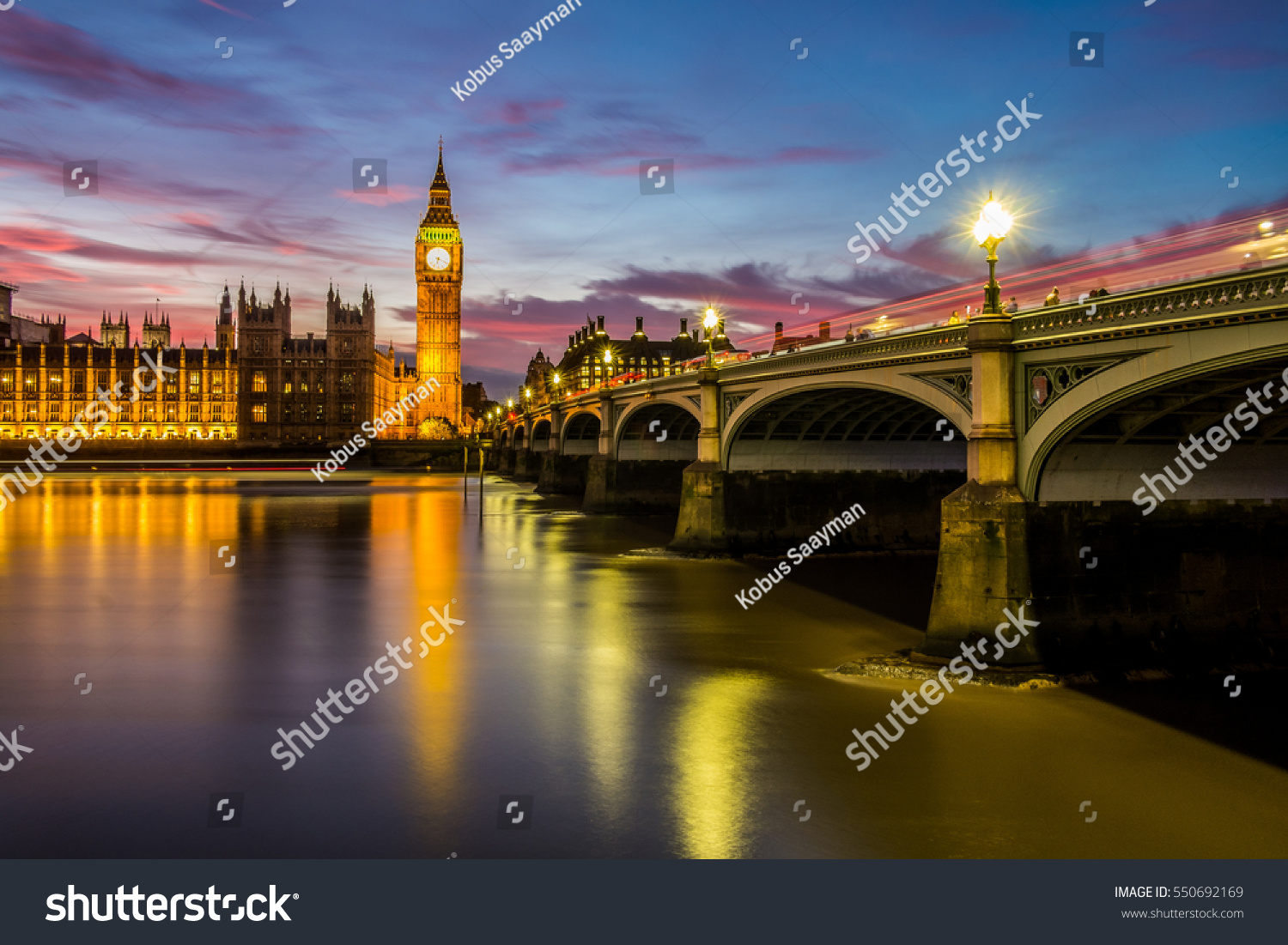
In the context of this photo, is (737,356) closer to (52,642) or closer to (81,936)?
(52,642)

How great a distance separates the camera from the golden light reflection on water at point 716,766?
10070 mm

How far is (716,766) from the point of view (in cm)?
1230

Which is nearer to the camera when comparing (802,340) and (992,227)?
(992,227)

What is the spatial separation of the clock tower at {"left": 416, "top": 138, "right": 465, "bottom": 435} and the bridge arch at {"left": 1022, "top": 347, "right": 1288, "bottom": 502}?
165543 millimetres

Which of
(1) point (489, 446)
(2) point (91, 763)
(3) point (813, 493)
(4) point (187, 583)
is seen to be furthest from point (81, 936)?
(1) point (489, 446)

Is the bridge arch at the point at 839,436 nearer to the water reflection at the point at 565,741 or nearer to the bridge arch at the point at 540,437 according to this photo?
the water reflection at the point at 565,741

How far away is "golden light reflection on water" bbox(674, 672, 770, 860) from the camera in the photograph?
396 inches

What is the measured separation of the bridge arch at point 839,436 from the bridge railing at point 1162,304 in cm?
1388

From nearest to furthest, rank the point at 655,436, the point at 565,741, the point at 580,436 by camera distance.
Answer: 1. the point at 565,741
2. the point at 655,436
3. the point at 580,436

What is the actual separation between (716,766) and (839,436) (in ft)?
84.4

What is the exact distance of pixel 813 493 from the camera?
3578 centimetres

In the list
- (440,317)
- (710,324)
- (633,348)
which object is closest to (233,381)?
(440,317)

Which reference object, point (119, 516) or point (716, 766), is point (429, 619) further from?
point (119, 516)

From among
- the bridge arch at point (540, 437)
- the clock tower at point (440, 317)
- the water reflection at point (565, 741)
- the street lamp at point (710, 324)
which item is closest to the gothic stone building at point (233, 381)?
the clock tower at point (440, 317)
